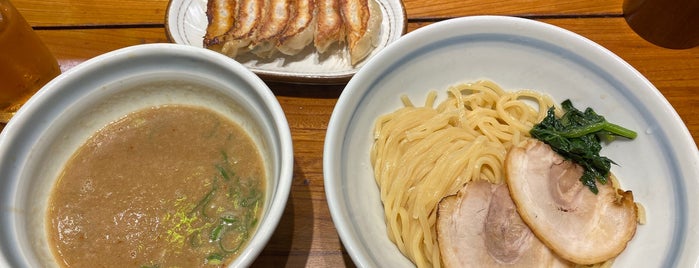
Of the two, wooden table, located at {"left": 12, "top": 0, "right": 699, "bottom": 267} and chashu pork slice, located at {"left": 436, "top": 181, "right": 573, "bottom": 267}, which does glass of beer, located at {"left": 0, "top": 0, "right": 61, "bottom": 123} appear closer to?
wooden table, located at {"left": 12, "top": 0, "right": 699, "bottom": 267}

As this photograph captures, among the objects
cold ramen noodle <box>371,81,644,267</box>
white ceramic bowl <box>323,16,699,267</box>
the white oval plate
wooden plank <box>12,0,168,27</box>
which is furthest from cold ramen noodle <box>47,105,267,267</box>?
wooden plank <box>12,0,168,27</box>

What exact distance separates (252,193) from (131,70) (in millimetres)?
627

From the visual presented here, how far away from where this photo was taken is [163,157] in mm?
1625

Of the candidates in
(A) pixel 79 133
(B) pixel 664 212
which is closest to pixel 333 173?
(A) pixel 79 133

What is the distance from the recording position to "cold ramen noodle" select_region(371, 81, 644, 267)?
1.64m

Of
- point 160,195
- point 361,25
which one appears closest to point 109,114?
point 160,195

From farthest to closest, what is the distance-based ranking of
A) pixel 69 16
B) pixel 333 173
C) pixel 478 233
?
pixel 69 16
pixel 478 233
pixel 333 173

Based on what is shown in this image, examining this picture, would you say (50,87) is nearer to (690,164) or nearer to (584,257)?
(584,257)

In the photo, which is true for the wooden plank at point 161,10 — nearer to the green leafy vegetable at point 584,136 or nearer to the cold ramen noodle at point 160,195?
the green leafy vegetable at point 584,136

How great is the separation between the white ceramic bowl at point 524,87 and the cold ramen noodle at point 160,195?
320mm

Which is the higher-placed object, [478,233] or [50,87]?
[50,87]

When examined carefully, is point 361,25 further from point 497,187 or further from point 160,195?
point 160,195

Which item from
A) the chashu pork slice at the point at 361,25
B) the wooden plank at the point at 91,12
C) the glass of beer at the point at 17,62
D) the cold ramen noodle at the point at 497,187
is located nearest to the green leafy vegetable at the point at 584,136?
the cold ramen noodle at the point at 497,187

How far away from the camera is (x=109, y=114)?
1736mm
